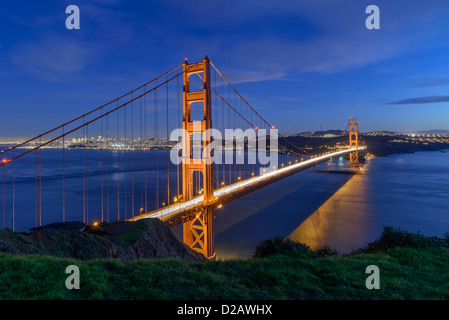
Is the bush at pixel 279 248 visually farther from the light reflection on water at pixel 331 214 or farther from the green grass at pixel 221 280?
the light reflection on water at pixel 331 214

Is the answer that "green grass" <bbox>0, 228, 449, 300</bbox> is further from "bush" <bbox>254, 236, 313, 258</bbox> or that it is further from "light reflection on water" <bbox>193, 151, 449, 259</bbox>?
"light reflection on water" <bbox>193, 151, 449, 259</bbox>

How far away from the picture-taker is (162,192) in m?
39.6

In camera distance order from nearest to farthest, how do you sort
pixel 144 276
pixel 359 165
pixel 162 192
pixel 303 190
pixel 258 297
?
pixel 258 297
pixel 144 276
pixel 162 192
pixel 303 190
pixel 359 165

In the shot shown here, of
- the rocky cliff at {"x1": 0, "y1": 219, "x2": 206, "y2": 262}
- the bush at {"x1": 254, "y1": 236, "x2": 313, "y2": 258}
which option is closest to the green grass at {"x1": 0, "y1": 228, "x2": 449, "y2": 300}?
the bush at {"x1": 254, "y1": 236, "x2": 313, "y2": 258}

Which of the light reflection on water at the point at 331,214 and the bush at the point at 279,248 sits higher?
the bush at the point at 279,248

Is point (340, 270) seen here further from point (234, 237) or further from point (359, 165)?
point (359, 165)

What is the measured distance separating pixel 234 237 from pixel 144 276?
1797cm

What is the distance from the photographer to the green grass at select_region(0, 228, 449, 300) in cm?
403

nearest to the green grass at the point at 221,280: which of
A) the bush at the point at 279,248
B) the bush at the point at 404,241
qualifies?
the bush at the point at 279,248

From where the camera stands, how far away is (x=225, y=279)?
15.7 feet

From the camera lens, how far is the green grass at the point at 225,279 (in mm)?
4031
